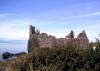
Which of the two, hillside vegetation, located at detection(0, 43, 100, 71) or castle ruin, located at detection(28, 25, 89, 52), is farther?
castle ruin, located at detection(28, 25, 89, 52)

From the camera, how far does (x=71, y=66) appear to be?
55.3ft

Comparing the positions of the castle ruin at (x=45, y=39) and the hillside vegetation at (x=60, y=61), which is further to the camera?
the castle ruin at (x=45, y=39)

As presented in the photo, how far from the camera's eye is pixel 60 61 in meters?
17.2

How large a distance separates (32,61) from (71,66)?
261 cm

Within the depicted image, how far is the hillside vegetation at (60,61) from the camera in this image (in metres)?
16.8

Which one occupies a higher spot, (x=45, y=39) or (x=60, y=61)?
(x=45, y=39)

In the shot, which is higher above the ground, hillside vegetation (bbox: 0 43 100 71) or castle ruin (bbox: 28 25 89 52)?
castle ruin (bbox: 28 25 89 52)

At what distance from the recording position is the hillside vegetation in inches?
660

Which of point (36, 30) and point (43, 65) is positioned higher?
point (36, 30)

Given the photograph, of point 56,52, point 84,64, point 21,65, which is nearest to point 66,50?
point 56,52

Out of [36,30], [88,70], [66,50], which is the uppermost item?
[36,30]

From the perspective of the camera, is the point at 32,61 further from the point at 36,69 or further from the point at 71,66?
the point at 71,66

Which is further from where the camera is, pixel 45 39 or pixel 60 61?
pixel 45 39

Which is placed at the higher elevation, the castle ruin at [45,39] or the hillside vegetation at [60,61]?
the castle ruin at [45,39]
